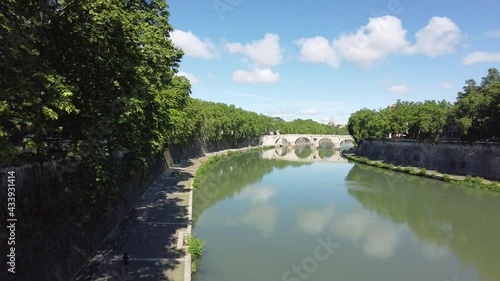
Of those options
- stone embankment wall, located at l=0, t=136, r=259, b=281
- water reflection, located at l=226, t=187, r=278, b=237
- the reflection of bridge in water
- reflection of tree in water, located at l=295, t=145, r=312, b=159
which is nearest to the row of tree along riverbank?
the reflection of bridge in water

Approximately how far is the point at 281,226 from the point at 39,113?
1845cm

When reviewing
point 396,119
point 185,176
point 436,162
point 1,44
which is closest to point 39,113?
point 1,44

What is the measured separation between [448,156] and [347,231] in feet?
113

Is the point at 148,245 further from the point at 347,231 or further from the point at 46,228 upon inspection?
the point at 347,231

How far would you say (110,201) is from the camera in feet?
43.5

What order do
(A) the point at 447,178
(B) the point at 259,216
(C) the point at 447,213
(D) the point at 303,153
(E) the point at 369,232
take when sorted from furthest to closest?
(D) the point at 303,153, (A) the point at 447,178, (C) the point at 447,213, (B) the point at 259,216, (E) the point at 369,232

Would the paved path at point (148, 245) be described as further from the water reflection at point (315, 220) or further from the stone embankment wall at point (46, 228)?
the water reflection at point (315, 220)

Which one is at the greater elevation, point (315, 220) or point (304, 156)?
point (315, 220)

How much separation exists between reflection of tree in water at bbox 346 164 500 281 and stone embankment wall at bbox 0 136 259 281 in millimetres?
18724

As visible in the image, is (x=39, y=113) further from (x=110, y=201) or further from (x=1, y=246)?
(x=110, y=201)

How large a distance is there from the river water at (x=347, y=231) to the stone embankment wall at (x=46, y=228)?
5.14 metres

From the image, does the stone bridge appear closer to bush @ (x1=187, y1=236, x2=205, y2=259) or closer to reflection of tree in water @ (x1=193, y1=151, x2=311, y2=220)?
reflection of tree in water @ (x1=193, y1=151, x2=311, y2=220)

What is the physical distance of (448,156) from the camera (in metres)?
49.9

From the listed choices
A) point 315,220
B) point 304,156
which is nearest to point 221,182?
point 315,220
